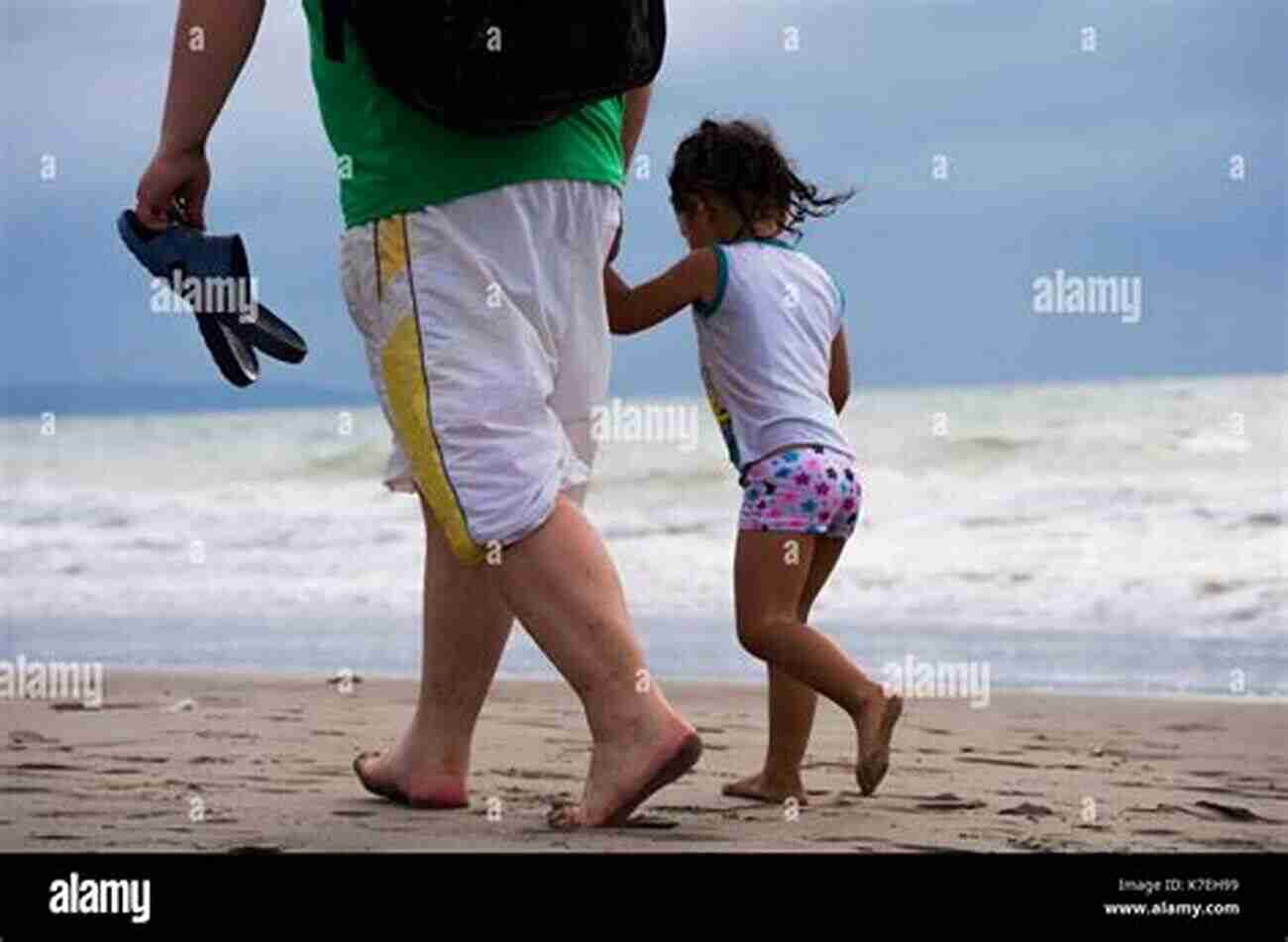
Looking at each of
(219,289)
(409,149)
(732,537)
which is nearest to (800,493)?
(409,149)

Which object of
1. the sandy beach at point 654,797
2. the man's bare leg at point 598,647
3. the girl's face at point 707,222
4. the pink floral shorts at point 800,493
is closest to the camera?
the man's bare leg at point 598,647

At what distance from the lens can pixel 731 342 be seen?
4203 mm

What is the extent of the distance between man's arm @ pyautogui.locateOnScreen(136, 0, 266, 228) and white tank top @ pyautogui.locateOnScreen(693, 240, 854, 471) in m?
1.05

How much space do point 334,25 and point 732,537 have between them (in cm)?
865

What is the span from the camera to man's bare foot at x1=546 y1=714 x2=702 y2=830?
3428mm

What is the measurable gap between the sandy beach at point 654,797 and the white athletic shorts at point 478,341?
48cm

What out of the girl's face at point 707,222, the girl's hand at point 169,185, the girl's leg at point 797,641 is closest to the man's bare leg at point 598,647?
the girl's leg at point 797,641

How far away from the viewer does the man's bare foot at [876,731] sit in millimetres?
3914

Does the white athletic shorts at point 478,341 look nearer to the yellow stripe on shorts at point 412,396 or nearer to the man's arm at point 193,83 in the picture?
the yellow stripe on shorts at point 412,396

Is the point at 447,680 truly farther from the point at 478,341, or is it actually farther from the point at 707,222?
the point at 707,222

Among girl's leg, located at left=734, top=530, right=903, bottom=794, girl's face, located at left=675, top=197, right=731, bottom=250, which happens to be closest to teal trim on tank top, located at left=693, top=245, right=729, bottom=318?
girl's face, located at left=675, top=197, right=731, bottom=250

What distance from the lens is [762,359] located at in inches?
165
